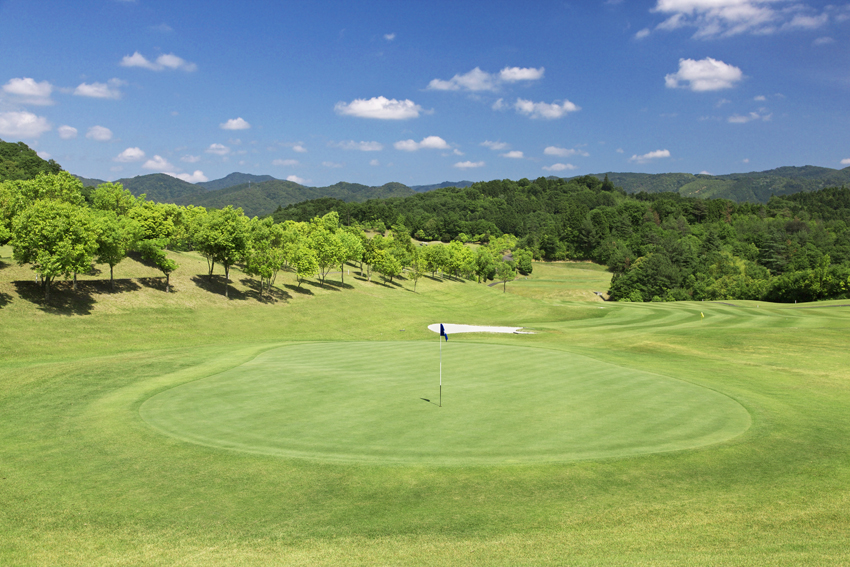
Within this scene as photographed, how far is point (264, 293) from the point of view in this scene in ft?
214

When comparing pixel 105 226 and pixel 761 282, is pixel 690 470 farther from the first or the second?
pixel 761 282

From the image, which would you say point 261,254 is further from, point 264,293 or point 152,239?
point 152,239

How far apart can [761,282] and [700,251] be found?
44.2 m

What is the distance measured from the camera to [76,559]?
9.52m

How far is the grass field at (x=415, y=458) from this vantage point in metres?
10.2

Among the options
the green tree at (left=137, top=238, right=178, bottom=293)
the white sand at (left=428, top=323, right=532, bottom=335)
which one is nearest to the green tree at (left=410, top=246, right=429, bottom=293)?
the white sand at (left=428, top=323, right=532, bottom=335)

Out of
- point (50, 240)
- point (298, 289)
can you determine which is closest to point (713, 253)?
point (298, 289)

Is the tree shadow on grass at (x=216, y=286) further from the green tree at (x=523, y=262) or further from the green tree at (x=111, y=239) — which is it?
the green tree at (x=523, y=262)

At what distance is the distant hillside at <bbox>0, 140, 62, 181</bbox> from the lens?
108562 mm

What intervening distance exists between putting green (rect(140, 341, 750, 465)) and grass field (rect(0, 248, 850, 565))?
0.40 ft

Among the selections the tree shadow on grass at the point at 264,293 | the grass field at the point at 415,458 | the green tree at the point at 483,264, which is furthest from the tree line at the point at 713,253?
the tree shadow on grass at the point at 264,293

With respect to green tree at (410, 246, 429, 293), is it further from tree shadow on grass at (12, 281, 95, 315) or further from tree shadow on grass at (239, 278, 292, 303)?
tree shadow on grass at (12, 281, 95, 315)

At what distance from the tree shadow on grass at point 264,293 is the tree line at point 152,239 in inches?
34.2

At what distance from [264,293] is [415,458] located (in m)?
55.1
